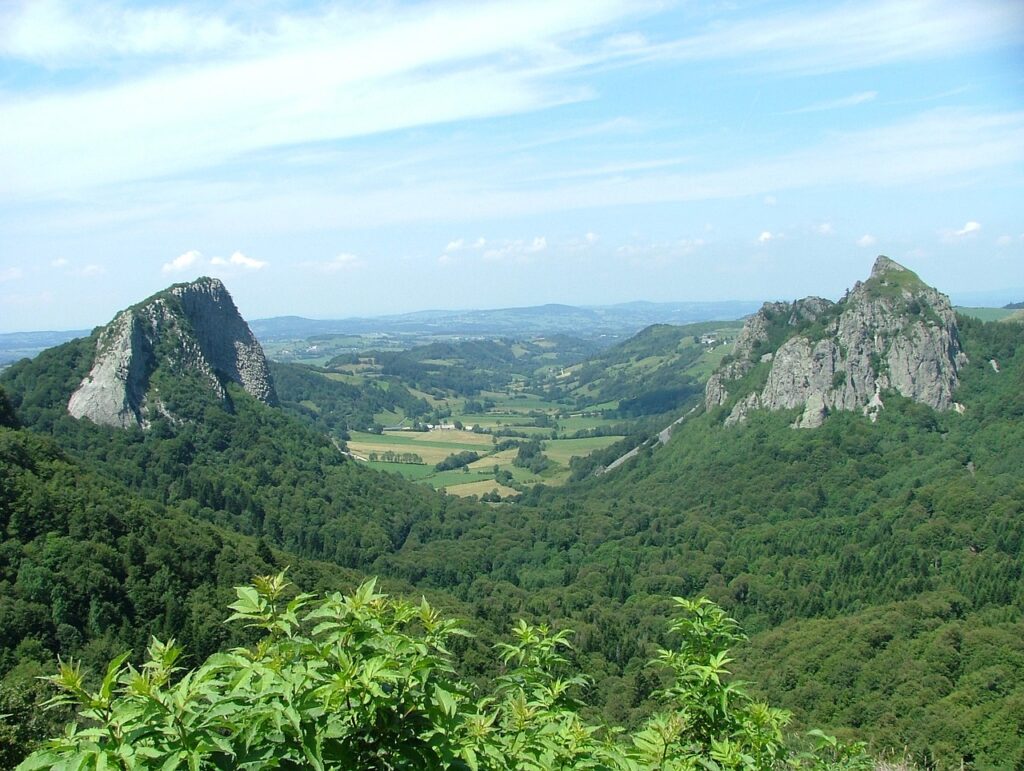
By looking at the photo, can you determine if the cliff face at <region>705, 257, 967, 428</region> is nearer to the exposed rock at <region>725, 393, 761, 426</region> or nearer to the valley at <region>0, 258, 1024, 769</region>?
the exposed rock at <region>725, 393, 761, 426</region>

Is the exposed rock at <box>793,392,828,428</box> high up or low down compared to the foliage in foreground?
down

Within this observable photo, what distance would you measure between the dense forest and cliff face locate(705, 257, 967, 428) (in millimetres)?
4225

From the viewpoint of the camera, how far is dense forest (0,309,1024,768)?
49.3 meters

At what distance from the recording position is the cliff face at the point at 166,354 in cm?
10781

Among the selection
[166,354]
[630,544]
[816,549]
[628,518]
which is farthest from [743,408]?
[166,354]

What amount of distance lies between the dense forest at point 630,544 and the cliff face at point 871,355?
423 centimetres

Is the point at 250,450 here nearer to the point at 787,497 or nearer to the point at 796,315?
the point at 787,497

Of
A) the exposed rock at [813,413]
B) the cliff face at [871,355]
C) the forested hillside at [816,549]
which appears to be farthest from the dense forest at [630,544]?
the cliff face at [871,355]

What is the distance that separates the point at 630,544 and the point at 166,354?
3162 inches

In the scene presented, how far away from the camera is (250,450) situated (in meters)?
122

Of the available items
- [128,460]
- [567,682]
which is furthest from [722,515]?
[567,682]

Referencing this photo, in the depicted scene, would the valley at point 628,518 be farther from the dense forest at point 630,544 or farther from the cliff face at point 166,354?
the cliff face at point 166,354

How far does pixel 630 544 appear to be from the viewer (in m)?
116

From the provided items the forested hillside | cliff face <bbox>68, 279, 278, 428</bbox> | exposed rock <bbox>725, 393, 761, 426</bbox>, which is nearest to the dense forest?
the forested hillside
